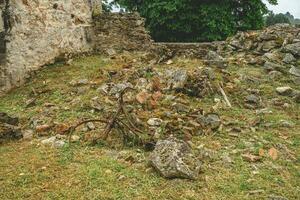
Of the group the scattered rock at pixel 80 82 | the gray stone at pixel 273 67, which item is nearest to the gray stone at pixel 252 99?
the gray stone at pixel 273 67

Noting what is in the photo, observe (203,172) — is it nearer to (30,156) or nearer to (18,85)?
(30,156)

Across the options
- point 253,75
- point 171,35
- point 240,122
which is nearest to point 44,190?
point 240,122

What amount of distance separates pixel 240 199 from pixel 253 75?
4456 mm

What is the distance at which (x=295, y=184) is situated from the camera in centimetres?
502

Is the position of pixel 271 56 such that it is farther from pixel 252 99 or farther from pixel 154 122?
pixel 154 122

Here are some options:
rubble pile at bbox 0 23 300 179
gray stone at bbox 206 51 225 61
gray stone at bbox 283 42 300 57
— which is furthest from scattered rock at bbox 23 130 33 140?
gray stone at bbox 283 42 300 57

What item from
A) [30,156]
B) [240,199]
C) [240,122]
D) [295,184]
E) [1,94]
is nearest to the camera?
[240,199]

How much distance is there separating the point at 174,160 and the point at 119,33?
Result: 19.7ft

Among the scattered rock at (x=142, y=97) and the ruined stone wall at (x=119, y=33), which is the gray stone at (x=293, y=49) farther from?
the scattered rock at (x=142, y=97)

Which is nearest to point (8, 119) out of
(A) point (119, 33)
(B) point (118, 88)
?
(B) point (118, 88)

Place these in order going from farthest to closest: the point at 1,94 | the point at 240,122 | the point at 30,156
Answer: the point at 1,94 < the point at 240,122 < the point at 30,156

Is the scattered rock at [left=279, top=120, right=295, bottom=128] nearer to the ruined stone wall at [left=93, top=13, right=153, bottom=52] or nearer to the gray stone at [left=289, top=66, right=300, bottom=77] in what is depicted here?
the gray stone at [left=289, top=66, right=300, bottom=77]

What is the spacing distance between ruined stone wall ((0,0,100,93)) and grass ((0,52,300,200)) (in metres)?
1.19

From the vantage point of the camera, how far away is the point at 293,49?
31.6ft
